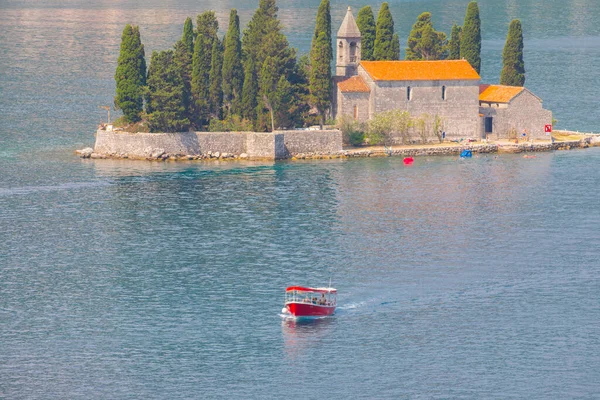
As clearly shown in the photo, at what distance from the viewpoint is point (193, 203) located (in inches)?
3617

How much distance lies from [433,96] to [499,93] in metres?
6.77

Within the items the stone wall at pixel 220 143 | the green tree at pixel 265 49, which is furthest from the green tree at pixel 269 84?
the stone wall at pixel 220 143

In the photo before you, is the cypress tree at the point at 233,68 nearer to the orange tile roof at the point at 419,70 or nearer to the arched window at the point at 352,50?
the arched window at the point at 352,50

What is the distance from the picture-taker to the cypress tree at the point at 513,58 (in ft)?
389

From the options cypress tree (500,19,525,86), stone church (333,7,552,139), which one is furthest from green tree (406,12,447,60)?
stone church (333,7,552,139)

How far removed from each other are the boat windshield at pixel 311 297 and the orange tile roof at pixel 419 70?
147 feet

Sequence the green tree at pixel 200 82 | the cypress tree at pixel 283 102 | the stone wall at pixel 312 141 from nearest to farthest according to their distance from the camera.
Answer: the stone wall at pixel 312 141 < the cypress tree at pixel 283 102 < the green tree at pixel 200 82

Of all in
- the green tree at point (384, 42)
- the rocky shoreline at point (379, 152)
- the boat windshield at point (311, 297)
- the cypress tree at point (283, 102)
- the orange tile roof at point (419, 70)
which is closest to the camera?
the boat windshield at point (311, 297)

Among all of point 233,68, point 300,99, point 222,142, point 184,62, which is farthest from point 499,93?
point 184,62

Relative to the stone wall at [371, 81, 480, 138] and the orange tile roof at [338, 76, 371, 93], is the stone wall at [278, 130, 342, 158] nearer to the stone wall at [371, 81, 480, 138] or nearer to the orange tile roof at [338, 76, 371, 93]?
the orange tile roof at [338, 76, 371, 93]

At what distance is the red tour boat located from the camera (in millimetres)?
65500

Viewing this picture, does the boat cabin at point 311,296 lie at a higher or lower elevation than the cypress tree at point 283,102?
lower

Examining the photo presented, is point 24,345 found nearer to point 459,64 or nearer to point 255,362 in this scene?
point 255,362

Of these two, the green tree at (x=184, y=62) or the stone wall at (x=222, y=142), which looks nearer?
the stone wall at (x=222, y=142)
